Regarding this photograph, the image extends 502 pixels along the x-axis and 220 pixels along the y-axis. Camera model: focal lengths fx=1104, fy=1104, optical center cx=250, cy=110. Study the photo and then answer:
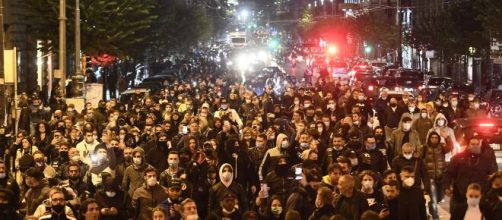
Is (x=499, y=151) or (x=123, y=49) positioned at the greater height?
(x=123, y=49)

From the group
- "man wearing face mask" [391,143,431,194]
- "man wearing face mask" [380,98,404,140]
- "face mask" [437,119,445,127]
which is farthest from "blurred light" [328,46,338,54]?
"man wearing face mask" [391,143,431,194]

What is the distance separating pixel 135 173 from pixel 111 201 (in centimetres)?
180

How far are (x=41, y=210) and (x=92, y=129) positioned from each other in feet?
→ 19.0

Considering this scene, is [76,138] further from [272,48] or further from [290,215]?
[272,48]

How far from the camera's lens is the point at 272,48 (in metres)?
135

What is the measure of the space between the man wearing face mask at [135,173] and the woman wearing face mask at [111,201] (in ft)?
4.19

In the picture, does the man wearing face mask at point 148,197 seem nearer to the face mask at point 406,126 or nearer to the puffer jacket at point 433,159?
the puffer jacket at point 433,159

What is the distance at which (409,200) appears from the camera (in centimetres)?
1220

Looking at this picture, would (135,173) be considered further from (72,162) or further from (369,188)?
(369,188)

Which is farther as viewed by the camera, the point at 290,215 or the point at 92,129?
the point at 92,129

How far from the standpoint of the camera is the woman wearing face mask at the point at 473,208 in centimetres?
1123

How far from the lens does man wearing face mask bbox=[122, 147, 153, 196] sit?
14438mm

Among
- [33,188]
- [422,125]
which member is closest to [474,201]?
[33,188]

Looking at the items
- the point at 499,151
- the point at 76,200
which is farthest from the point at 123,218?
the point at 499,151
